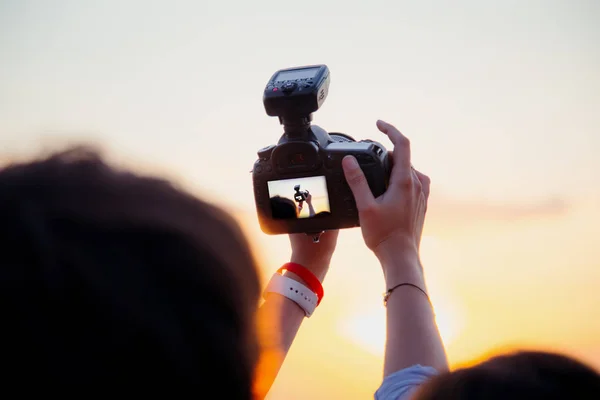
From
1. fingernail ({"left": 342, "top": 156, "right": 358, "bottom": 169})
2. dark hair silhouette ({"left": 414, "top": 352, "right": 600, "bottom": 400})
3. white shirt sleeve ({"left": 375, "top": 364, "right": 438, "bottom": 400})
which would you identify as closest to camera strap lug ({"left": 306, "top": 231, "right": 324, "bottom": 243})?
fingernail ({"left": 342, "top": 156, "right": 358, "bottom": 169})

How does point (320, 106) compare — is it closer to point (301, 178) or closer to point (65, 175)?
point (301, 178)

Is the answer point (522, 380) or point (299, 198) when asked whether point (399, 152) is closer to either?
point (299, 198)

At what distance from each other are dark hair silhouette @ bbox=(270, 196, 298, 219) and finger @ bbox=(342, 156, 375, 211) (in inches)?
3.5

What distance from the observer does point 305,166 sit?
Answer: 82 centimetres

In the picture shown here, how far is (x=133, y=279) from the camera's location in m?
0.33

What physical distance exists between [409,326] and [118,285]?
13.1 inches

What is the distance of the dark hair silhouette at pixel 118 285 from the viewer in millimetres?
312

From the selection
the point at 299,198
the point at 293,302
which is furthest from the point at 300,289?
the point at 299,198

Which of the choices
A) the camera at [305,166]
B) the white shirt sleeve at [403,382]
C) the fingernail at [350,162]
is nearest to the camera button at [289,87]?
the camera at [305,166]

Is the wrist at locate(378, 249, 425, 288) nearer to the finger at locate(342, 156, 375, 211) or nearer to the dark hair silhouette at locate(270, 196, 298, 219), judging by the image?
the finger at locate(342, 156, 375, 211)

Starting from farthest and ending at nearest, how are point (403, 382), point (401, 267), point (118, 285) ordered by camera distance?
1. point (401, 267)
2. point (403, 382)
3. point (118, 285)

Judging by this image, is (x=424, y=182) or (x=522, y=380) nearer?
(x=522, y=380)

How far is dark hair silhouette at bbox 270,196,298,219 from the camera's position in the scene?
2.74 ft

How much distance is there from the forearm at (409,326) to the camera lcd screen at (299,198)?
0.61ft
